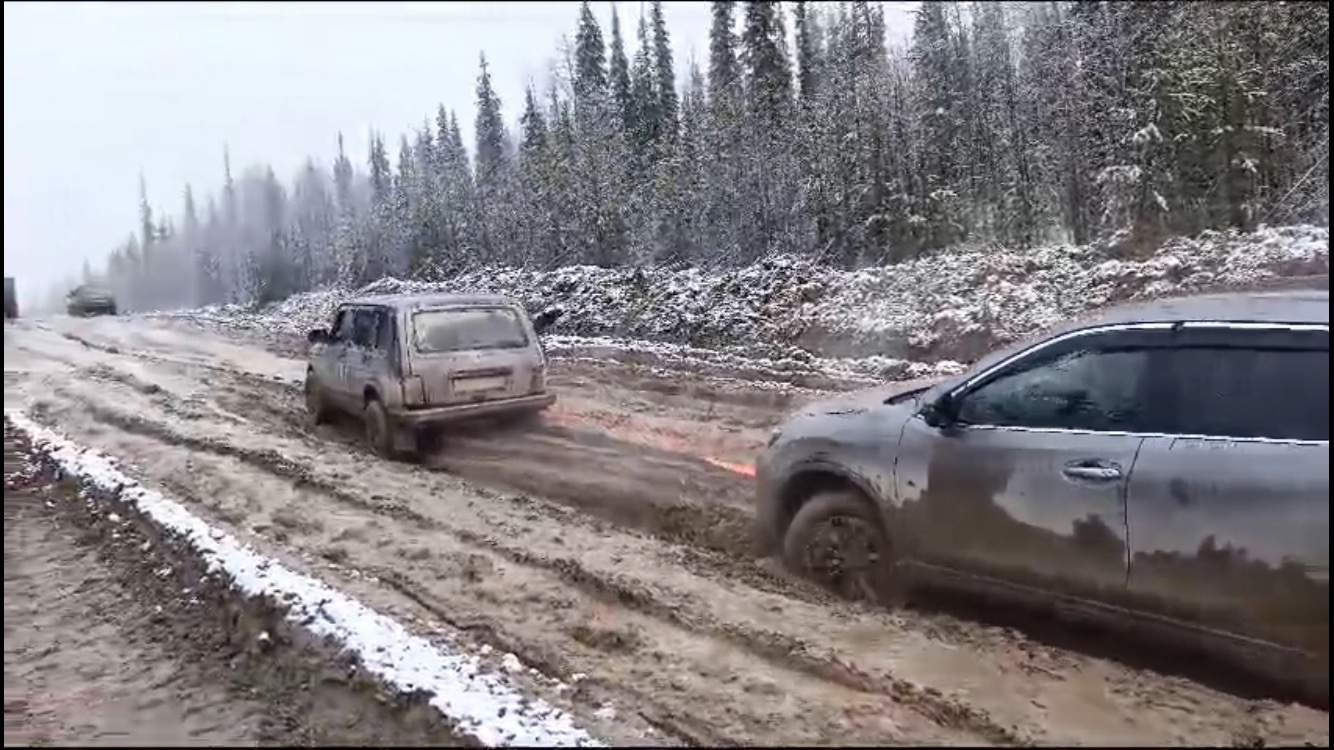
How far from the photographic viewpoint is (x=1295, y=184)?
410 centimetres

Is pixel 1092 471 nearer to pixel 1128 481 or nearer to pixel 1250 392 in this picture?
pixel 1128 481

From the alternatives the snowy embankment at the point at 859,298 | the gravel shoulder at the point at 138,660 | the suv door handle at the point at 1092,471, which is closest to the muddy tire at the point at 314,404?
the snowy embankment at the point at 859,298

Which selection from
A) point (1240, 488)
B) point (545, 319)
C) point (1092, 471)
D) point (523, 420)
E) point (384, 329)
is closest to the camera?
point (1240, 488)

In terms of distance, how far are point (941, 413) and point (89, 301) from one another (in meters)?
3.43

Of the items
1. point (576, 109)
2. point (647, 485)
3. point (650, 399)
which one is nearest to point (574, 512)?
point (647, 485)

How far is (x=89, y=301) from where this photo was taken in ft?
12.3

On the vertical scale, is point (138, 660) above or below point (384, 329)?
below

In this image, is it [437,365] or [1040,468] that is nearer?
[1040,468]

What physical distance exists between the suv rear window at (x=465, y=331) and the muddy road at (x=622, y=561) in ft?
1.76

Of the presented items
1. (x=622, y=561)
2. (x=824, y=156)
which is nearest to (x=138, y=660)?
(x=622, y=561)

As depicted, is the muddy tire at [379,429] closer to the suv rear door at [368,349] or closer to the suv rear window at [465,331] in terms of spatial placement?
the suv rear door at [368,349]

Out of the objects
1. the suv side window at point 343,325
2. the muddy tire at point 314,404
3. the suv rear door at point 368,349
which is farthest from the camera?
the muddy tire at point 314,404

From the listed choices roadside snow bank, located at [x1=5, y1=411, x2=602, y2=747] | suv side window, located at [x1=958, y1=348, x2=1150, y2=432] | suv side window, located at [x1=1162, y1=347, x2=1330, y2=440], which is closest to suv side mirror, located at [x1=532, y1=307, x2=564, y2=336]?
roadside snow bank, located at [x1=5, y1=411, x2=602, y2=747]

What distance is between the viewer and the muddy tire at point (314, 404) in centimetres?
1035
